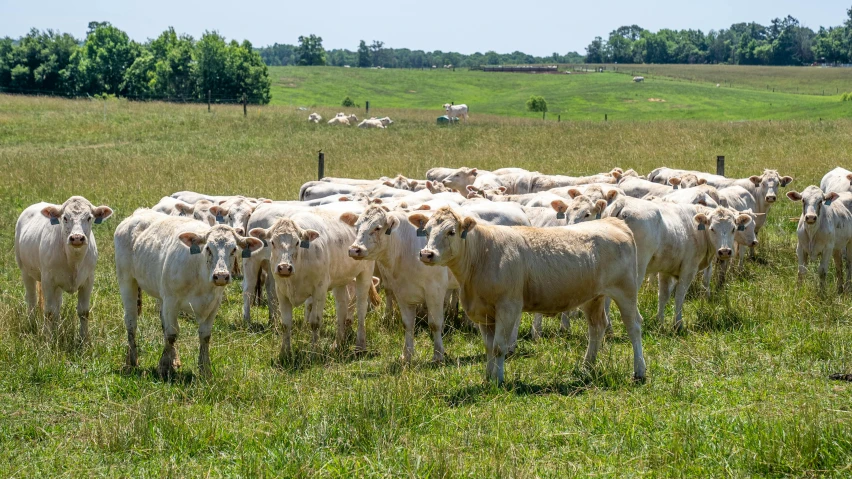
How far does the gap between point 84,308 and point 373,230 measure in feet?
13.0

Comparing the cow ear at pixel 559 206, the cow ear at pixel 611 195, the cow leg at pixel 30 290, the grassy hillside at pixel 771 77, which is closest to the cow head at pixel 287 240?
the cow leg at pixel 30 290

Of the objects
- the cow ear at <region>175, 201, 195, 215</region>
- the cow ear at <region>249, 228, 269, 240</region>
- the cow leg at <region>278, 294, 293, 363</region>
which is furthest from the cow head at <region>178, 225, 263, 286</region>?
the cow ear at <region>175, 201, 195, 215</region>

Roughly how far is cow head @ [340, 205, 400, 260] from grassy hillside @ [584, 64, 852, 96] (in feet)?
322

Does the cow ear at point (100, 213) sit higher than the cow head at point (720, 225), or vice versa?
the cow ear at point (100, 213)

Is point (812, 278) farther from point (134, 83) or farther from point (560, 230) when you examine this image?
point (134, 83)

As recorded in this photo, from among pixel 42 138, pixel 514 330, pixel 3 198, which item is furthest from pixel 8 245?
pixel 42 138

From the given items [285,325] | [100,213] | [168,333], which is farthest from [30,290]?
[285,325]

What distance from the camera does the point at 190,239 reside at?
31.1 feet

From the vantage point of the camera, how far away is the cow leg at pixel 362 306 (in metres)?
11.7

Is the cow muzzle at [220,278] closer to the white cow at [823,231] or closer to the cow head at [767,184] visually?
the white cow at [823,231]

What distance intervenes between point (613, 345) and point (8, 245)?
12895 millimetres

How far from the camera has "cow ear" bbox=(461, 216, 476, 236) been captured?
9.35 metres

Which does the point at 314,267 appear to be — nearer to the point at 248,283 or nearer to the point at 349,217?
the point at 349,217

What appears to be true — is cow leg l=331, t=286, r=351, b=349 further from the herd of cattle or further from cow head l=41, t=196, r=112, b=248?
cow head l=41, t=196, r=112, b=248
